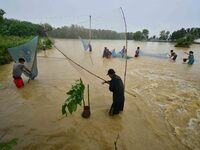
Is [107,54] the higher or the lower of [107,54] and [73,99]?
the higher

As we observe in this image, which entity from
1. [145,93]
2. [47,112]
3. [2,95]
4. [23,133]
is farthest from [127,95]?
[2,95]

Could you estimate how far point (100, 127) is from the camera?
449 centimetres

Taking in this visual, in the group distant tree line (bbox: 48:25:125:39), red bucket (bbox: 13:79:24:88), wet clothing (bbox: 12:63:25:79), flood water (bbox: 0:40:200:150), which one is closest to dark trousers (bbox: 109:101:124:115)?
flood water (bbox: 0:40:200:150)

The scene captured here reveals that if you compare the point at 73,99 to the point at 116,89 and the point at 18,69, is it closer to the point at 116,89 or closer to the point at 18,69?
the point at 116,89

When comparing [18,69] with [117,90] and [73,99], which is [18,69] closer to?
[73,99]

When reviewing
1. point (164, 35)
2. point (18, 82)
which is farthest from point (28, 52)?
point (164, 35)

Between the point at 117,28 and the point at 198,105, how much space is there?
14.1 ft

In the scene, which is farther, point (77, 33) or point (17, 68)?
point (17, 68)

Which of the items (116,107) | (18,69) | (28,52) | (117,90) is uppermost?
(28,52)

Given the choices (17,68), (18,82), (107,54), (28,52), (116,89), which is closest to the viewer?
(116,89)

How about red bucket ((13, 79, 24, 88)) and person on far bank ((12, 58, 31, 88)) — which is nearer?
person on far bank ((12, 58, 31, 88))

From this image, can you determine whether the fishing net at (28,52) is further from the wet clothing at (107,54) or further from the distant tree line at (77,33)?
the wet clothing at (107,54)

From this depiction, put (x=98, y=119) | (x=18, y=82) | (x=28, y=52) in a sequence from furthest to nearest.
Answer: (x=28, y=52)
(x=18, y=82)
(x=98, y=119)

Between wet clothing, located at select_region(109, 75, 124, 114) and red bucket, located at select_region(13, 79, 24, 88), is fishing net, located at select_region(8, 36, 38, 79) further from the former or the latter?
wet clothing, located at select_region(109, 75, 124, 114)
